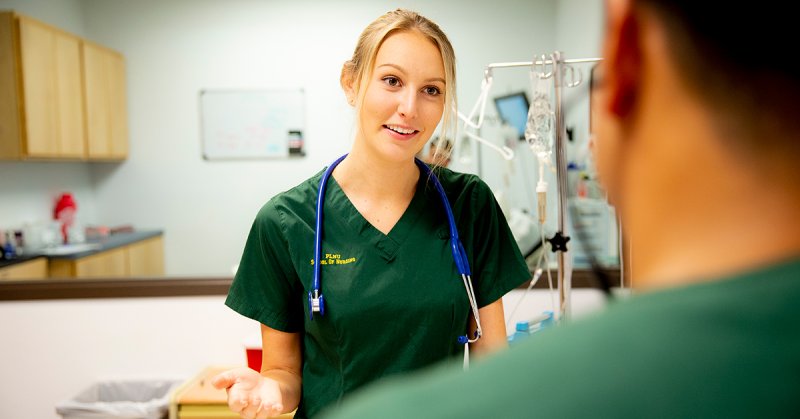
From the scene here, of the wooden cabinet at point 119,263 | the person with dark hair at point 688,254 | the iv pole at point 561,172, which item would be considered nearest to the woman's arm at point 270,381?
the iv pole at point 561,172

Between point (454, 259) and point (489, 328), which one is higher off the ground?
point (454, 259)

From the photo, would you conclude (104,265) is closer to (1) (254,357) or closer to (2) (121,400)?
(2) (121,400)

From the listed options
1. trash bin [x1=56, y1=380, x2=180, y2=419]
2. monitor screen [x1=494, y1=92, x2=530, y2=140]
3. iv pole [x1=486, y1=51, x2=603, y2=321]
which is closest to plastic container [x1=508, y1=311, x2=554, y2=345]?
iv pole [x1=486, y1=51, x2=603, y2=321]

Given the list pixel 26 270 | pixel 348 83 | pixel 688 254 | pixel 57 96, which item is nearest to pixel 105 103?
pixel 57 96

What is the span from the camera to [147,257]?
3.98 meters

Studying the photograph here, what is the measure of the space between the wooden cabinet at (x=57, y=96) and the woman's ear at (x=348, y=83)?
2.71 metres

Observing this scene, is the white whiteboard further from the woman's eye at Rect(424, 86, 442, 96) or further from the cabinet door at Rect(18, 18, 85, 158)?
the woman's eye at Rect(424, 86, 442, 96)

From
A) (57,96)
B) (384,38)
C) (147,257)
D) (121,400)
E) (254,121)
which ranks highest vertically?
(57,96)

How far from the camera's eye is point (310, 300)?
1117mm

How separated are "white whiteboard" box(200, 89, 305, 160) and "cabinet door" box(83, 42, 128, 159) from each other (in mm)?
570

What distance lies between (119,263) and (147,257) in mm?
412

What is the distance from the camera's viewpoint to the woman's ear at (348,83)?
1.25 m

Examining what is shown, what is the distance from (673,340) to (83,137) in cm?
413

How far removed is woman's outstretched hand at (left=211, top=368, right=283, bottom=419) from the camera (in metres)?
0.97
